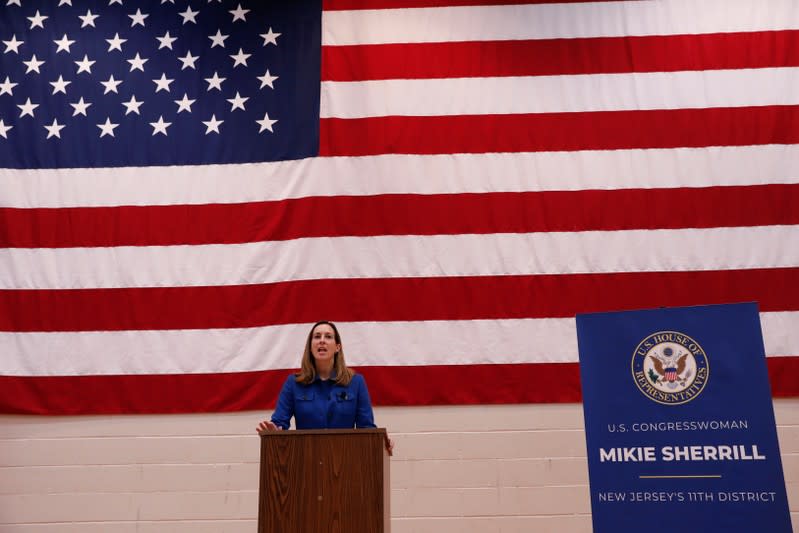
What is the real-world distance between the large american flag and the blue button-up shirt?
1.07m

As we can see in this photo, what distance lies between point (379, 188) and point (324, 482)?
101 inches

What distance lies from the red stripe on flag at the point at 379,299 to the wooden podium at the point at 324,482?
195cm

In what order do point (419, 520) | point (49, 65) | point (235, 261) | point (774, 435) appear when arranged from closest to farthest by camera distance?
point (774, 435)
point (419, 520)
point (235, 261)
point (49, 65)

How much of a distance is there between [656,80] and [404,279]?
2184 mm

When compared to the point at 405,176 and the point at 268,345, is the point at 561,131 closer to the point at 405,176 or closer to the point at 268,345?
the point at 405,176

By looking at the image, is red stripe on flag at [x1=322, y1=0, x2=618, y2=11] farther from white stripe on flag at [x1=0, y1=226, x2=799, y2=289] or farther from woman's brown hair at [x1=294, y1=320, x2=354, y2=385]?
woman's brown hair at [x1=294, y1=320, x2=354, y2=385]

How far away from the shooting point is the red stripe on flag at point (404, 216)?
4887 mm

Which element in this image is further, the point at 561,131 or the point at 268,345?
the point at 561,131

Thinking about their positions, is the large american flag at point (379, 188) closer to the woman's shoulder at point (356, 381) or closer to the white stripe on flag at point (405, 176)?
the white stripe on flag at point (405, 176)

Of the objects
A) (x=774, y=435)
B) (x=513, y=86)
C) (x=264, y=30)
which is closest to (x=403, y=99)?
(x=513, y=86)

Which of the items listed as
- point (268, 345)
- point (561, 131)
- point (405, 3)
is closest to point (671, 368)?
point (561, 131)

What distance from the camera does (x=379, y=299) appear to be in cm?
485

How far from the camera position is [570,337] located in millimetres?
4742

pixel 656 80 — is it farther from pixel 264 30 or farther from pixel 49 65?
pixel 49 65
